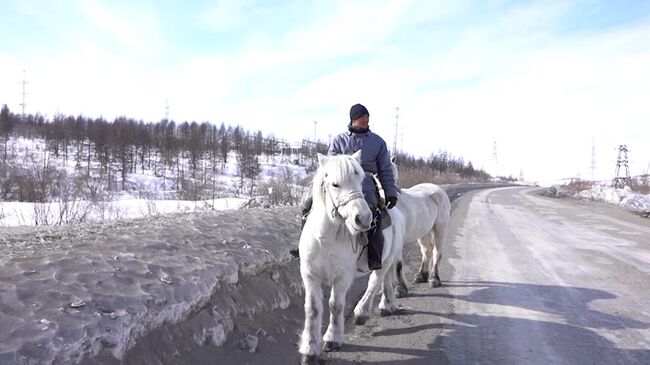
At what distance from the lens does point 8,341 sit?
2.91m

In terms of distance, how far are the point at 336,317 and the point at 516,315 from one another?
2833mm

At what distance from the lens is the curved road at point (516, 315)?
14.9 feet

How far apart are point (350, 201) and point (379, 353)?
1.82 metres

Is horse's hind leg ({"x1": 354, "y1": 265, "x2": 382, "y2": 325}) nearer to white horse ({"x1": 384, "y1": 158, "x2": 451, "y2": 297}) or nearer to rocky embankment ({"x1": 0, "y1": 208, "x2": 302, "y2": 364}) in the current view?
rocky embankment ({"x1": 0, "y1": 208, "x2": 302, "y2": 364})

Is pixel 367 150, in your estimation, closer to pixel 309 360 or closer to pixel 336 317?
pixel 336 317

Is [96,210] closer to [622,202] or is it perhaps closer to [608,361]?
[608,361]

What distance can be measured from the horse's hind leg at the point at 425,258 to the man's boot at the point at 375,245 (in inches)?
120

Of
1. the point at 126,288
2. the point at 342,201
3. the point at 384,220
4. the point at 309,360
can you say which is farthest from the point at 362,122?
the point at 126,288

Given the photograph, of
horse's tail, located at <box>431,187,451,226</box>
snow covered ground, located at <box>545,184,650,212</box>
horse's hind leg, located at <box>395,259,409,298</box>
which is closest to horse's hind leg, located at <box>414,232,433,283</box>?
horse's tail, located at <box>431,187,451,226</box>

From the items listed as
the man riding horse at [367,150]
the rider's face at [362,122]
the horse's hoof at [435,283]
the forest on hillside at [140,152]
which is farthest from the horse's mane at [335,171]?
the forest on hillside at [140,152]

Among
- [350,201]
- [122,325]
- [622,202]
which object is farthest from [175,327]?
[622,202]

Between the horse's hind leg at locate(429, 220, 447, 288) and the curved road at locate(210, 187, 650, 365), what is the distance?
162 millimetres

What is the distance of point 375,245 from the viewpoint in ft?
16.1

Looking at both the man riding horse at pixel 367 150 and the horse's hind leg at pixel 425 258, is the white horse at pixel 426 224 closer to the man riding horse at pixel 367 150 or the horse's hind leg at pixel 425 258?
the horse's hind leg at pixel 425 258
